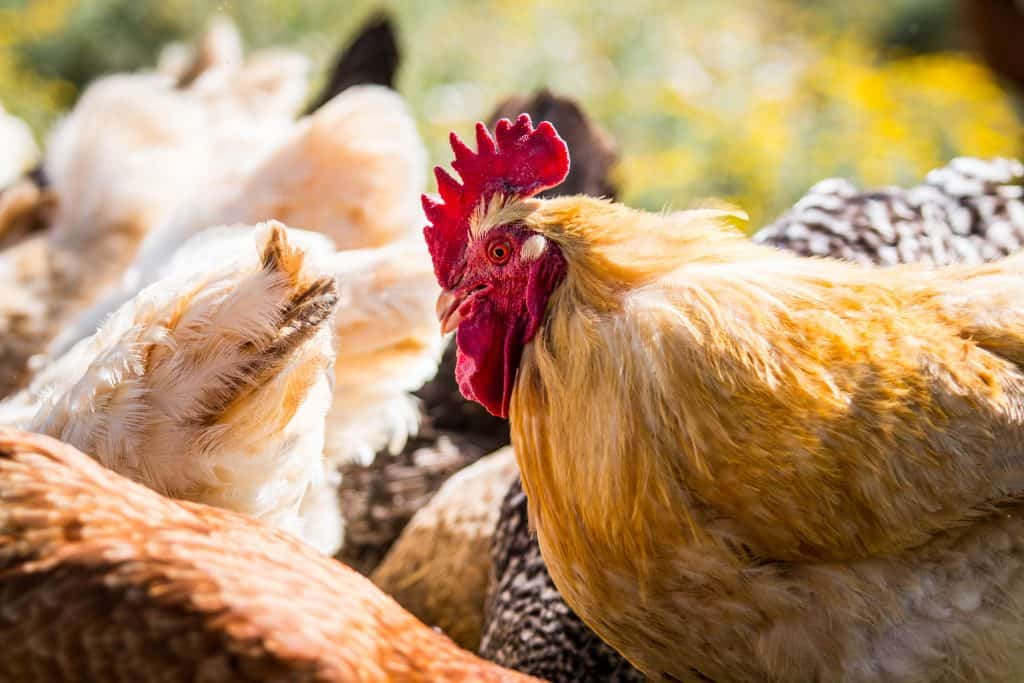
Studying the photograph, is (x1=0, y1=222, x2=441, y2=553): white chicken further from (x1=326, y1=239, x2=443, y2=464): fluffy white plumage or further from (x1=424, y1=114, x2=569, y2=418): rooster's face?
(x1=424, y1=114, x2=569, y2=418): rooster's face

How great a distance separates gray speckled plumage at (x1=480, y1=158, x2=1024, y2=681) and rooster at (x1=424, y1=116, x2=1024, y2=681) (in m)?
0.49

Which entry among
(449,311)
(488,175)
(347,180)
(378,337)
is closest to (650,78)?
(347,180)

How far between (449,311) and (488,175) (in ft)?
0.94

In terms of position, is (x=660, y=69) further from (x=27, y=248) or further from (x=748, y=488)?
(x=748, y=488)

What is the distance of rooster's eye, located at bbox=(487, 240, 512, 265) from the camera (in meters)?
2.14

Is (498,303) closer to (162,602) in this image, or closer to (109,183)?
(162,602)

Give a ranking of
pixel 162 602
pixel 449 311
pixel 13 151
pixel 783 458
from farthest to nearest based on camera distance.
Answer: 1. pixel 13 151
2. pixel 449 311
3. pixel 783 458
4. pixel 162 602

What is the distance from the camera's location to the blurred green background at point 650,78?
6.45 meters

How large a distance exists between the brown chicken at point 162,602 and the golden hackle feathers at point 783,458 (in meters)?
0.35

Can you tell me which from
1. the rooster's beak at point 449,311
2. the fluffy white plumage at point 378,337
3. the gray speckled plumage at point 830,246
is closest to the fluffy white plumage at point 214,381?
the rooster's beak at point 449,311

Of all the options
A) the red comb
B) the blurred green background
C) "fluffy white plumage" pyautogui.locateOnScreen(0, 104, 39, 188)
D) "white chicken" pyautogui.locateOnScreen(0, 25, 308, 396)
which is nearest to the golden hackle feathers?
the red comb

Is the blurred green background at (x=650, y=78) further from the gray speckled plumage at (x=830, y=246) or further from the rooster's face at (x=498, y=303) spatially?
the rooster's face at (x=498, y=303)

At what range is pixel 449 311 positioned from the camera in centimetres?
226

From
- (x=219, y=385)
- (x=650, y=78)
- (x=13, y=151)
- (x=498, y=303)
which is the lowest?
(x=650, y=78)
